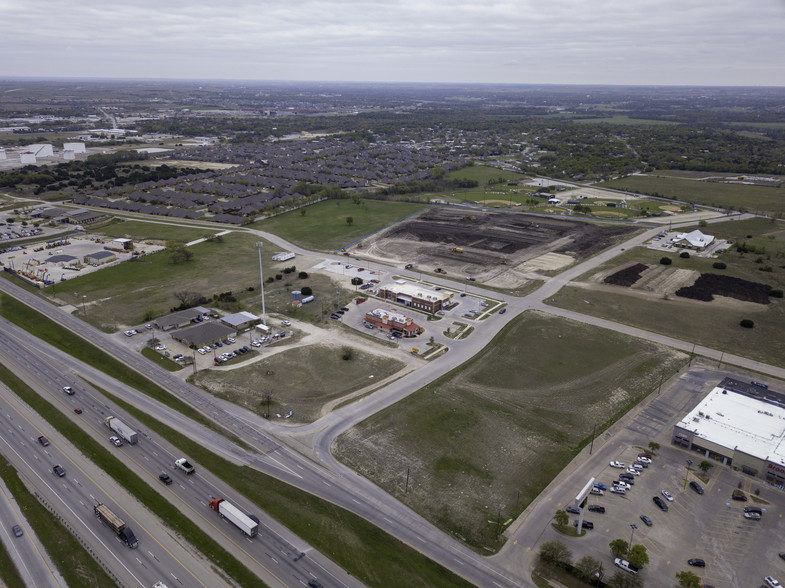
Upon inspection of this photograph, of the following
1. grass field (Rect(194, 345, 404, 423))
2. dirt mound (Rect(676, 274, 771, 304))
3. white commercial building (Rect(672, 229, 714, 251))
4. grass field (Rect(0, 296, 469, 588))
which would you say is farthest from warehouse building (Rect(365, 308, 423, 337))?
white commercial building (Rect(672, 229, 714, 251))

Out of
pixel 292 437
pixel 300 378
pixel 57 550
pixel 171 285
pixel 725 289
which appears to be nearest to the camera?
pixel 57 550

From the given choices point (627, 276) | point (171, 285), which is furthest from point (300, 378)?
point (627, 276)

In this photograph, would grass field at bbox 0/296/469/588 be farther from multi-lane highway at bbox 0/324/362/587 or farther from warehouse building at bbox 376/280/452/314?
warehouse building at bbox 376/280/452/314

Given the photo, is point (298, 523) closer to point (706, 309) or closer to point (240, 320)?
point (240, 320)

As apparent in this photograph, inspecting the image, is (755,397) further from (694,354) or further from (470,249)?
(470,249)

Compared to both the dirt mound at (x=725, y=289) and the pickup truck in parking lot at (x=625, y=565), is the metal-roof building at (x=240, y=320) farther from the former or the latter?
the dirt mound at (x=725, y=289)

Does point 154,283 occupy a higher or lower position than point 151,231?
lower
